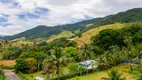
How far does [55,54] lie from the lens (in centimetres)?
8612

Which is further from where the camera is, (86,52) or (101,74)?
(86,52)

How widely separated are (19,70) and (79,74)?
3558 centimetres

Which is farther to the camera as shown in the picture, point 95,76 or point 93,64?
point 93,64

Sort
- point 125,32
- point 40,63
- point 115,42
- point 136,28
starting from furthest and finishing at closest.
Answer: point 136,28 < point 125,32 < point 115,42 < point 40,63

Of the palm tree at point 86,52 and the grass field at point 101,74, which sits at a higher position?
the palm tree at point 86,52

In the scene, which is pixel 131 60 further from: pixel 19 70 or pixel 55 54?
pixel 19 70

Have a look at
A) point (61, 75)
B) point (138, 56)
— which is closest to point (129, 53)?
point (138, 56)

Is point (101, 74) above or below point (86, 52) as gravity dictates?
below

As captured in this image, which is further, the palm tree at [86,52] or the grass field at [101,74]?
the palm tree at [86,52]

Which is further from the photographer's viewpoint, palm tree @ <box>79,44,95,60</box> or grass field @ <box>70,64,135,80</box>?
palm tree @ <box>79,44,95,60</box>

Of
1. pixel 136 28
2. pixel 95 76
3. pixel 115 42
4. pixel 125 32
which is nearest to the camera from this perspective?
pixel 95 76

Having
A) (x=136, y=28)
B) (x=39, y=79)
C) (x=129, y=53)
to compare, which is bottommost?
(x=39, y=79)

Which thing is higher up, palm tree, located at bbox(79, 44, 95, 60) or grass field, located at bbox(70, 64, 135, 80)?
palm tree, located at bbox(79, 44, 95, 60)

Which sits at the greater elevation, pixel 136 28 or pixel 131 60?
pixel 136 28
